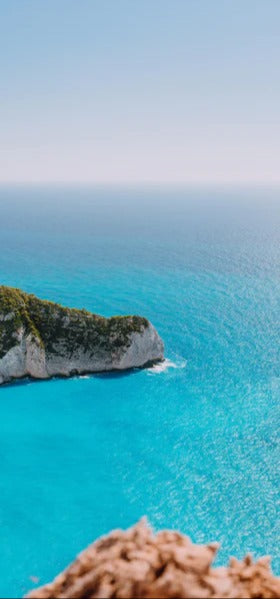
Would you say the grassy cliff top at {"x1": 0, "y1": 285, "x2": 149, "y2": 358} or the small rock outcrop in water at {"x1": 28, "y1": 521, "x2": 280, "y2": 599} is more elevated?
the grassy cliff top at {"x1": 0, "y1": 285, "x2": 149, "y2": 358}

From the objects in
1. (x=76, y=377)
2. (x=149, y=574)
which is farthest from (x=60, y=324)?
(x=149, y=574)

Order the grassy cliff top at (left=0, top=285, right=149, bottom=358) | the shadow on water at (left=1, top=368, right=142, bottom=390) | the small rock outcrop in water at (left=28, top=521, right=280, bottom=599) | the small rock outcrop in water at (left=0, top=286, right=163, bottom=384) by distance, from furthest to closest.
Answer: the grassy cliff top at (left=0, top=285, right=149, bottom=358) < the small rock outcrop in water at (left=0, top=286, right=163, bottom=384) < the shadow on water at (left=1, top=368, right=142, bottom=390) < the small rock outcrop in water at (left=28, top=521, right=280, bottom=599)

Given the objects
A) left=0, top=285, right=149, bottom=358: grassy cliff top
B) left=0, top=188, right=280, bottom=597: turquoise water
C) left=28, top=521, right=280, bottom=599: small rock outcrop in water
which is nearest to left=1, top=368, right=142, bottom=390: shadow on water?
left=0, top=188, right=280, bottom=597: turquoise water

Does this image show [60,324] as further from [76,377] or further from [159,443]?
[159,443]

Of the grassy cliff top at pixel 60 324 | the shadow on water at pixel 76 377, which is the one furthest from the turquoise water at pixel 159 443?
the grassy cliff top at pixel 60 324

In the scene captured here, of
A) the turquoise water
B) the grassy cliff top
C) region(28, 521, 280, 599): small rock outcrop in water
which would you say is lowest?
the turquoise water

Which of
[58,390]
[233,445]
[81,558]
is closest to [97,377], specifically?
[58,390]

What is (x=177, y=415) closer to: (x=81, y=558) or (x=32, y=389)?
(x=32, y=389)

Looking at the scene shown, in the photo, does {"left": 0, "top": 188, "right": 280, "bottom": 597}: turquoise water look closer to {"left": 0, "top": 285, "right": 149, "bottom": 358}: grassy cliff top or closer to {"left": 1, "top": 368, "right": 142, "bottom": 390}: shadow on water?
{"left": 1, "top": 368, "right": 142, "bottom": 390}: shadow on water
